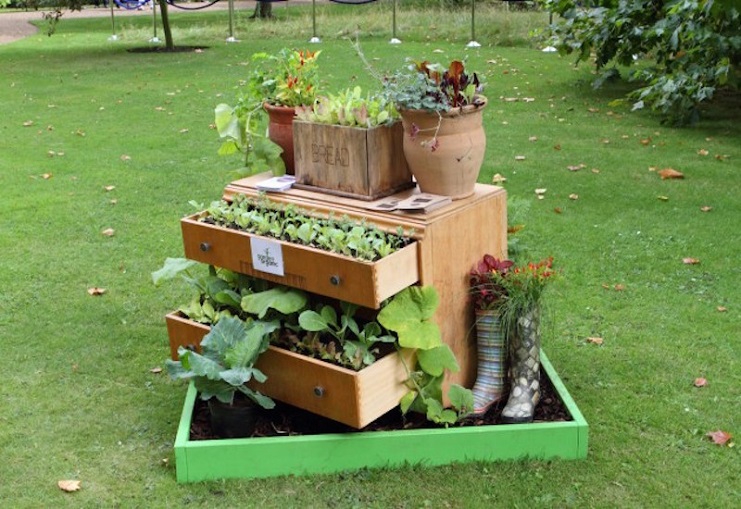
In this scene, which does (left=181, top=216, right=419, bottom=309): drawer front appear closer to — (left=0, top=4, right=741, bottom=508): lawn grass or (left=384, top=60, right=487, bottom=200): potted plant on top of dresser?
(left=384, top=60, right=487, bottom=200): potted plant on top of dresser

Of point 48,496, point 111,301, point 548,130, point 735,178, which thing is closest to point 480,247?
point 48,496

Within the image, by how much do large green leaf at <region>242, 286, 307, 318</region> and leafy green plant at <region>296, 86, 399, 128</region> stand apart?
2.17ft

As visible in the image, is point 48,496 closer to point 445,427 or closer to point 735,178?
point 445,427

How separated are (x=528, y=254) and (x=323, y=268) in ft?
6.92

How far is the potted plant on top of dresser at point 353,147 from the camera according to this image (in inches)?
137

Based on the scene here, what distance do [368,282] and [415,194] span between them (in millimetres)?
529


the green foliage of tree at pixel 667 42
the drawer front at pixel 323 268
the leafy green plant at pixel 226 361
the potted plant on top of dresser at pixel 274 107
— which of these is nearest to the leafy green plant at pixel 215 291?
the drawer front at pixel 323 268

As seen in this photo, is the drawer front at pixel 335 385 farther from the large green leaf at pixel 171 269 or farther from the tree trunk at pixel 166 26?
the tree trunk at pixel 166 26

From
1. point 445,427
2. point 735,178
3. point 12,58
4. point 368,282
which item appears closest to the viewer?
point 368,282

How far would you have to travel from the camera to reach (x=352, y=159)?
11.5 feet

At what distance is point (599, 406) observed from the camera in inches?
147

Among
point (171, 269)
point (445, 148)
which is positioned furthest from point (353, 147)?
point (171, 269)

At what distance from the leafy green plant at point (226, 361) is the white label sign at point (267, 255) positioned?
0.21 metres

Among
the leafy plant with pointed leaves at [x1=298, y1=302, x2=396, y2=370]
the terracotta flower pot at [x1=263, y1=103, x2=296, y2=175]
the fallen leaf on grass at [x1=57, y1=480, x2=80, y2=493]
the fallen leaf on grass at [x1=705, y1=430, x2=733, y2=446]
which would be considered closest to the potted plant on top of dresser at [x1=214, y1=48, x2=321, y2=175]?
the terracotta flower pot at [x1=263, y1=103, x2=296, y2=175]
